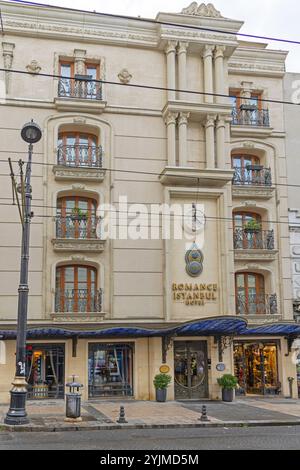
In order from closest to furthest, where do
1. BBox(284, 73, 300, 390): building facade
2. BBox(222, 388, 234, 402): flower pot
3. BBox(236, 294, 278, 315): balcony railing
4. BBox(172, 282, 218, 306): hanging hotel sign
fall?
BBox(222, 388, 234, 402): flower pot, BBox(172, 282, 218, 306): hanging hotel sign, BBox(236, 294, 278, 315): balcony railing, BBox(284, 73, 300, 390): building facade

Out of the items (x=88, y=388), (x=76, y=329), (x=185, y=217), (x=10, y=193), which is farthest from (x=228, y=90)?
(x=88, y=388)

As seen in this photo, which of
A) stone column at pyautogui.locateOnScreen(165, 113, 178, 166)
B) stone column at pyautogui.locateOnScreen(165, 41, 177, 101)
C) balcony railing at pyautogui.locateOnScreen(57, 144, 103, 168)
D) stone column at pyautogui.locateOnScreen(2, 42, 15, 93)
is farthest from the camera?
stone column at pyautogui.locateOnScreen(165, 41, 177, 101)

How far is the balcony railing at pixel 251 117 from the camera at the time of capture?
28.7 metres

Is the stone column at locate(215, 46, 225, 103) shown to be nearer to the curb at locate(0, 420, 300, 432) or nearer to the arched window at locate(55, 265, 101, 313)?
the arched window at locate(55, 265, 101, 313)

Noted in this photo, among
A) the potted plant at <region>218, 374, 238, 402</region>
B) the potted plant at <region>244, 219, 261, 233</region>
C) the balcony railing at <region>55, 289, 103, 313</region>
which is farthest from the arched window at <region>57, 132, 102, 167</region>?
the potted plant at <region>218, 374, 238, 402</region>

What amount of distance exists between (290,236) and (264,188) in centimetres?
266

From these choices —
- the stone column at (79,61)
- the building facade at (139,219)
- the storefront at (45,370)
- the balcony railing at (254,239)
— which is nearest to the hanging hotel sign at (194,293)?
the building facade at (139,219)

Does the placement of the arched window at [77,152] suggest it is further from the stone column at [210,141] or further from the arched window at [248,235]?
the arched window at [248,235]

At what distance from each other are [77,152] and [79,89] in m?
2.89

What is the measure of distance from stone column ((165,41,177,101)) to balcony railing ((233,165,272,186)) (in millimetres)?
4800

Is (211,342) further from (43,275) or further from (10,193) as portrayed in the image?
(10,193)

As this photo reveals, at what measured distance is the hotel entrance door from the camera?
83.1ft

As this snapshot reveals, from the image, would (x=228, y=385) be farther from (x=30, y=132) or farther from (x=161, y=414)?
(x=30, y=132)

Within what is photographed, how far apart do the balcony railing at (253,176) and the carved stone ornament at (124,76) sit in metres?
6.65
